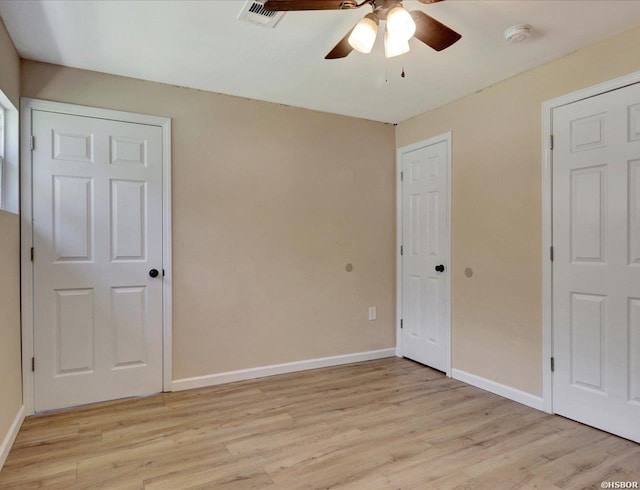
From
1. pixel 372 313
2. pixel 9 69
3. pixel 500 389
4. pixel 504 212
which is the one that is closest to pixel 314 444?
pixel 500 389

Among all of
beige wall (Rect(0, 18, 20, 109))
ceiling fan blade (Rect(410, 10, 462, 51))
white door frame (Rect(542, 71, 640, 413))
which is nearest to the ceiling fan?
ceiling fan blade (Rect(410, 10, 462, 51))

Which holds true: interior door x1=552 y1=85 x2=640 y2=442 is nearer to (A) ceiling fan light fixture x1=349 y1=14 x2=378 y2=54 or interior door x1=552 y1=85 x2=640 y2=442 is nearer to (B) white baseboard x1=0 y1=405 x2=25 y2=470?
(A) ceiling fan light fixture x1=349 y1=14 x2=378 y2=54

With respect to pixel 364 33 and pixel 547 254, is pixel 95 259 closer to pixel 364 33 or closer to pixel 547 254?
pixel 364 33

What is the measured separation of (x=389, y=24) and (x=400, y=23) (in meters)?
0.07

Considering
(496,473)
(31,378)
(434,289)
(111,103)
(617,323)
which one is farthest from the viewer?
(434,289)

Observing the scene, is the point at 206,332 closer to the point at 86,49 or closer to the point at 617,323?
the point at 86,49

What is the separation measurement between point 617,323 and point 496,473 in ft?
3.91

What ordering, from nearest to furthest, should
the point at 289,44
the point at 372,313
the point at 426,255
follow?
the point at 289,44 → the point at 426,255 → the point at 372,313

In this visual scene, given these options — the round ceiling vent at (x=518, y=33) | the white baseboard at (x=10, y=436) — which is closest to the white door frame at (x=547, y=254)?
the round ceiling vent at (x=518, y=33)

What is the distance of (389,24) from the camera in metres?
1.81

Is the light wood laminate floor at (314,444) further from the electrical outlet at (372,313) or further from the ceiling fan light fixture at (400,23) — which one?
the ceiling fan light fixture at (400,23)

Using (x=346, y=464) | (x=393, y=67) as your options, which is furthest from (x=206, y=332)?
(x=393, y=67)

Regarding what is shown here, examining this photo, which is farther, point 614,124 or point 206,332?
point 206,332

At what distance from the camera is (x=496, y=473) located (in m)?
2.04
